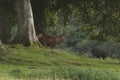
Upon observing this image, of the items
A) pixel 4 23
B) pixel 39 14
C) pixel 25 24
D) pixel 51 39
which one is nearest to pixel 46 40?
pixel 51 39

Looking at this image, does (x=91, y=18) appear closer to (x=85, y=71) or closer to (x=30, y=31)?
(x=30, y=31)

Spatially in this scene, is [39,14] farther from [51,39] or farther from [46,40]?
[46,40]

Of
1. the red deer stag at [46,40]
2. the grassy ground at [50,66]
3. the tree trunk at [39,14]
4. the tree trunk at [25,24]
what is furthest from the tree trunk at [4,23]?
the grassy ground at [50,66]

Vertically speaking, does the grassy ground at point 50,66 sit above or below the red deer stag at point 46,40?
Result: above

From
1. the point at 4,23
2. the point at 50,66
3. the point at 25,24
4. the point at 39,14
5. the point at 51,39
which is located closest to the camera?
the point at 50,66

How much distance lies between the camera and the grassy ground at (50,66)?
19031 mm

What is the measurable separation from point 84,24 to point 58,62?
15.3 metres

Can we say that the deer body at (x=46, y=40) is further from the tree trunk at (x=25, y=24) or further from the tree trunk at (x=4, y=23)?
the tree trunk at (x=25, y=24)

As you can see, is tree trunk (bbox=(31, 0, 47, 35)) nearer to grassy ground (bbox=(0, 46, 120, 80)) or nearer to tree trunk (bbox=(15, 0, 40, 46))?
tree trunk (bbox=(15, 0, 40, 46))

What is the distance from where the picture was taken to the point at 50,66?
78.2ft

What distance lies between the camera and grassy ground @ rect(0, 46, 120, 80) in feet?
62.4

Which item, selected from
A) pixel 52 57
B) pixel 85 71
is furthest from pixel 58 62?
pixel 85 71

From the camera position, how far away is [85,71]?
19.5m

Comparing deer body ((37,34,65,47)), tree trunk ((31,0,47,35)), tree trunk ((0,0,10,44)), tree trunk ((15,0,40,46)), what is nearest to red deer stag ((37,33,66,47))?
deer body ((37,34,65,47))
